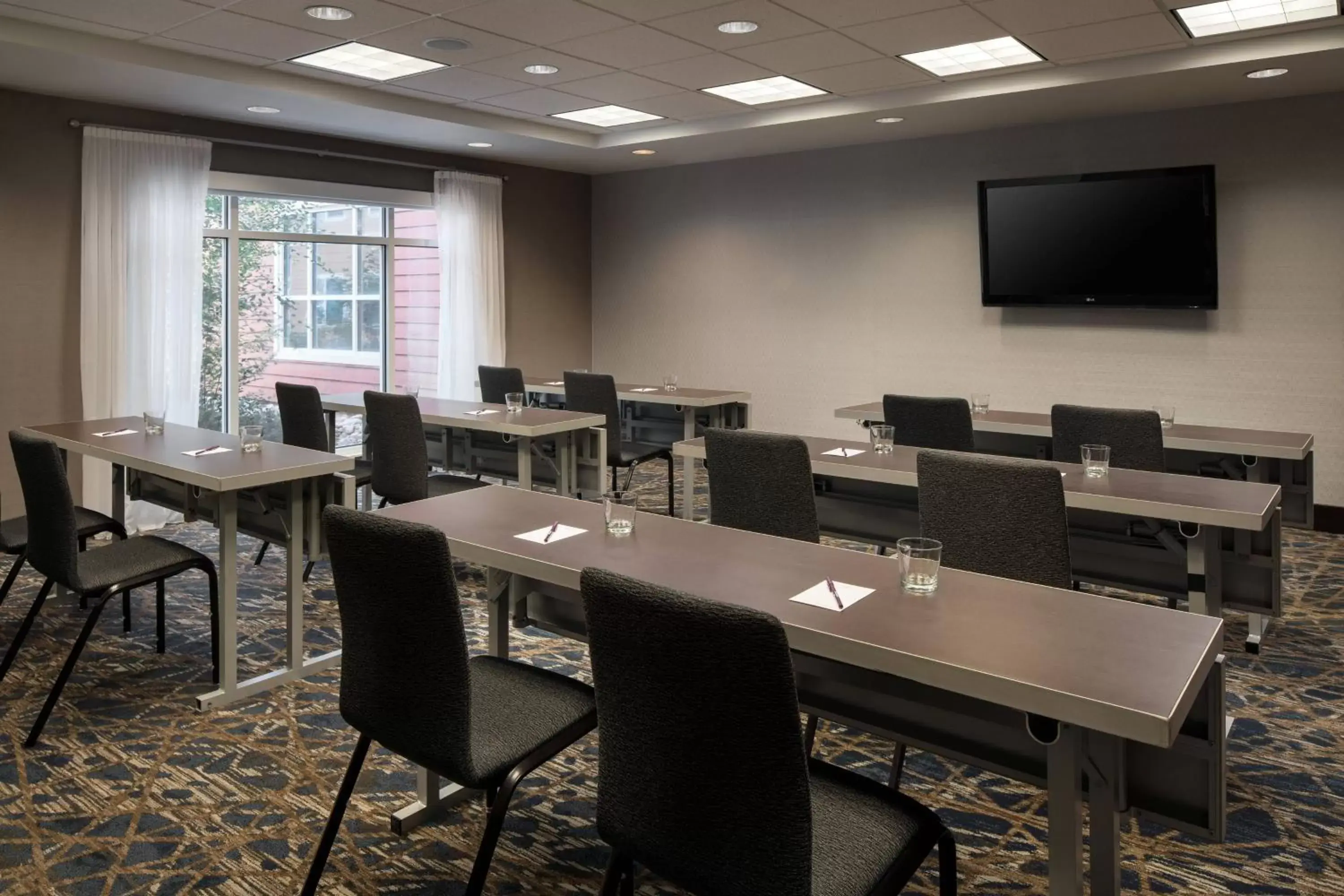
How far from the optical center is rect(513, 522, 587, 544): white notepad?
2.18 meters

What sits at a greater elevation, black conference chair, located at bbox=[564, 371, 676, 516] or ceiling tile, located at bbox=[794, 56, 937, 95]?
ceiling tile, located at bbox=[794, 56, 937, 95]

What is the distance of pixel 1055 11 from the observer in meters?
4.28

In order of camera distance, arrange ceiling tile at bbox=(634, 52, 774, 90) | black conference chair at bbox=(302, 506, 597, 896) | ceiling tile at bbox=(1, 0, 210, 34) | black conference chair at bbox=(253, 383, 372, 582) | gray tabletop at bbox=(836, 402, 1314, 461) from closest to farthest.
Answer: black conference chair at bbox=(302, 506, 597, 896)
gray tabletop at bbox=(836, 402, 1314, 461)
ceiling tile at bbox=(1, 0, 210, 34)
black conference chair at bbox=(253, 383, 372, 582)
ceiling tile at bbox=(634, 52, 774, 90)

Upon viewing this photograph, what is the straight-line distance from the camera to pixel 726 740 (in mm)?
1258

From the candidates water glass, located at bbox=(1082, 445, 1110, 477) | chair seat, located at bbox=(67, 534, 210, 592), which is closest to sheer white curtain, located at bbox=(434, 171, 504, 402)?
chair seat, located at bbox=(67, 534, 210, 592)

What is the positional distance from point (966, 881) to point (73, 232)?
235 inches

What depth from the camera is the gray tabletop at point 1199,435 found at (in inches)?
151

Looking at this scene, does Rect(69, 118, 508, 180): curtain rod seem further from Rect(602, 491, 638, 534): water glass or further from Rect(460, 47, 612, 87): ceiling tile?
Rect(602, 491, 638, 534): water glass

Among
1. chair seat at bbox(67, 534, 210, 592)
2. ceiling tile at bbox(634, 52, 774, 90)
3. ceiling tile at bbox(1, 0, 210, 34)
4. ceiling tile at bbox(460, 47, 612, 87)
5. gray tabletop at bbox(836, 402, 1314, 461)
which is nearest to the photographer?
chair seat at bbox(67, 534, 210, 592)

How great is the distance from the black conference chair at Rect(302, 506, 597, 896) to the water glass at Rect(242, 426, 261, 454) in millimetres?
1856

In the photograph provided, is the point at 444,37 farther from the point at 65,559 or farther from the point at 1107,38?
the point at 1107,38

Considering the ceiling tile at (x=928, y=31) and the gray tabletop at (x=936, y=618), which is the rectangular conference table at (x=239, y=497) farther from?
the ceiling tile at (x=928, y=31)

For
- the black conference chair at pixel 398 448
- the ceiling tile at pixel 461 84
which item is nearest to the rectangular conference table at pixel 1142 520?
the black conference chair at pixel 398 448

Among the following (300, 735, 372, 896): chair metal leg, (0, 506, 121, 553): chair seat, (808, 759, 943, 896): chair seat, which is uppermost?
(0, 506, 121, 553): chair seat
